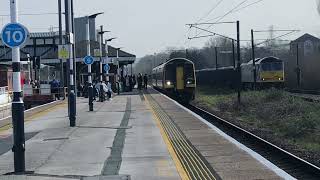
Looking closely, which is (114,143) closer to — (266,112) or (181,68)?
(266,112)

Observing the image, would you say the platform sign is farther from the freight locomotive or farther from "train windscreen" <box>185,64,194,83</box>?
the freight locomotive

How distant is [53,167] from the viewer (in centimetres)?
1204

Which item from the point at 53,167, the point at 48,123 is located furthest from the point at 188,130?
the point at 53,167

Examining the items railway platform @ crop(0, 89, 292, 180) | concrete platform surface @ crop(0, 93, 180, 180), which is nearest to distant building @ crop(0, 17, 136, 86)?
concrete platform surface @ crop(0, 93, 180, 180)

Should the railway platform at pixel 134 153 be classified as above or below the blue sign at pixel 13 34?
below

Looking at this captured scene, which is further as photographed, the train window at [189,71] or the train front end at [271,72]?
the train front end at [271,72]

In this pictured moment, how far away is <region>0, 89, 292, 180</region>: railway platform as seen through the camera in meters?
11.1

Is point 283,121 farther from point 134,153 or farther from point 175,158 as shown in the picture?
point 175,158

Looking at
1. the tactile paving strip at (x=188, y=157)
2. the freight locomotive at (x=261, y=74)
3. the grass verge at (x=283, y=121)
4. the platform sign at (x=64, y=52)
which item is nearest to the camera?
the tactile paving strip at (x=188, y=157)

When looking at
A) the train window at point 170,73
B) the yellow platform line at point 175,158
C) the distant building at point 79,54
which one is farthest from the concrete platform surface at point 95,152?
the distant building at point 79,54

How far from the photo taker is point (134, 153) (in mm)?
13930

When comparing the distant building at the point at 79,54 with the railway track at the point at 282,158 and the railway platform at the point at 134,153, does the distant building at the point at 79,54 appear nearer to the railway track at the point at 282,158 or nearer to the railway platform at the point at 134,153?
the railway platform at the point at 134,153

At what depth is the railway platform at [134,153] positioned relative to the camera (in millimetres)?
11070

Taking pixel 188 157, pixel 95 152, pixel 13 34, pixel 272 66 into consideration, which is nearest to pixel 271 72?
pixel 272 66
